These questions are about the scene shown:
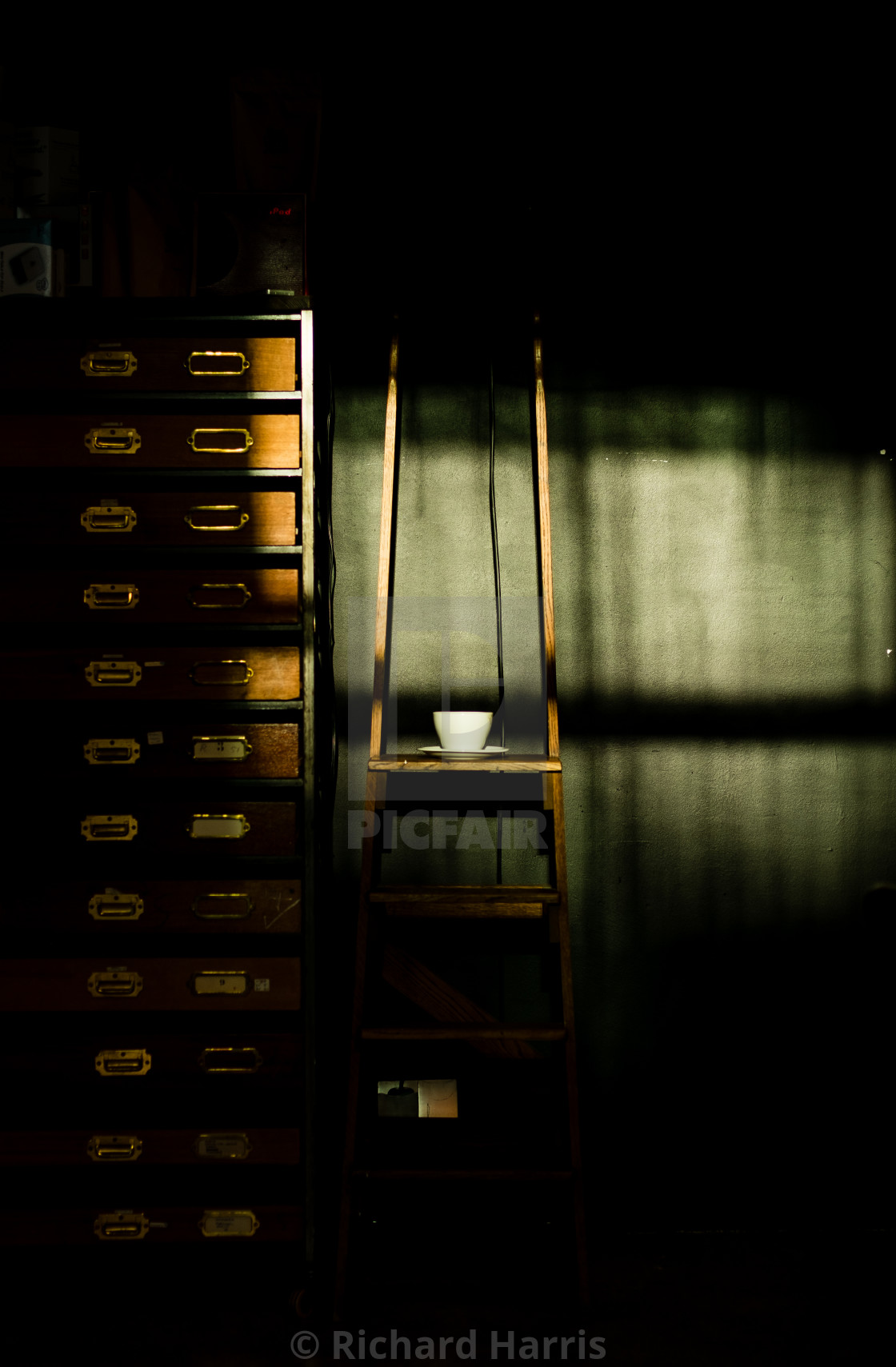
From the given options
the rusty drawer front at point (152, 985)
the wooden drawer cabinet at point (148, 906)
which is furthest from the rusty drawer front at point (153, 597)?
the rusty drawer front at point (152, 985)

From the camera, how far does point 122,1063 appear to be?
1766mm

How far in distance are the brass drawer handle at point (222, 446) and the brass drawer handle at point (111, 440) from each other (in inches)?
4.2

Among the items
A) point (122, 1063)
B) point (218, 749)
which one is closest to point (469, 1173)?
point (122, 1063)

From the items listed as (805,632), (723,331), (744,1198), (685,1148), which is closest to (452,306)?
(723,331)

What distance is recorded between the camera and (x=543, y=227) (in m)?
2.27

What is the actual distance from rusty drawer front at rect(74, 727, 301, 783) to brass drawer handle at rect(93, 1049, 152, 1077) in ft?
1.69

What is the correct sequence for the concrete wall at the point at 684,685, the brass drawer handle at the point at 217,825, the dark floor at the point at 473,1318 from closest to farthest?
the dark floor at the point at 473,1318
the brass drawer handle at the point at 217,825
the concrete wall at the point at 684,685

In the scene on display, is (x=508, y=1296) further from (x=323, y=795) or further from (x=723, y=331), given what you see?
(x=723, y=331)

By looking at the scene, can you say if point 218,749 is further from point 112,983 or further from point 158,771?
point 112,983

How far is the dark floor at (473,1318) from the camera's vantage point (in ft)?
5.59

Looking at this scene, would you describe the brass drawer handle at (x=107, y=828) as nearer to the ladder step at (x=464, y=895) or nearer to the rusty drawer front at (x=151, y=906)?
the rusty drawer front at (x=151, y=906)

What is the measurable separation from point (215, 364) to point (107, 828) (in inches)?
36.9

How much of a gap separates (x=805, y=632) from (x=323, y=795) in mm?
1209

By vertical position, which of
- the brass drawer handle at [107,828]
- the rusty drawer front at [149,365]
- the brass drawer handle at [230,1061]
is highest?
the rusty drawer front at [149,365]
